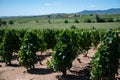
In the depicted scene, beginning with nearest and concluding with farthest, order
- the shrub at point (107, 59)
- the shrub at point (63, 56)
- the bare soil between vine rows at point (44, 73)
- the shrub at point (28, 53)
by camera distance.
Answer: the shrub at point (107, 59) → the shrub at point (63, 56) → the bare soil between vine rows at point (44, 73) → the shrub at point (28, 53)

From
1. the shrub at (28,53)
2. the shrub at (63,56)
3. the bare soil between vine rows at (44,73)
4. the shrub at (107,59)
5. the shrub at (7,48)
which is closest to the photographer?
the shrub at (107,59)

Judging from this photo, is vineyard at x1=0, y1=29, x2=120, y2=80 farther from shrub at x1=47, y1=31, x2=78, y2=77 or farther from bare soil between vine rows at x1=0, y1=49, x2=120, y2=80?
bare soil between vine rows at x1=0, y1=49, x2=120, y2=80

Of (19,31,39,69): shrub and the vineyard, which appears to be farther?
(19,31,39,69): shrub

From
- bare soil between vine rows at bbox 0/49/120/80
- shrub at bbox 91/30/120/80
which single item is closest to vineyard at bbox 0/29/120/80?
shrub at bbox 91/30/120/80

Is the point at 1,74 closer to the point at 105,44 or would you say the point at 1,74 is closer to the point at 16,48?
the point at 16,48

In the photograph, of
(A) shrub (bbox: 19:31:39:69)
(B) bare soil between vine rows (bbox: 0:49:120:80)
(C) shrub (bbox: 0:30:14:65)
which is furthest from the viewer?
(C) shrub (bbox: 0:30:14:65)

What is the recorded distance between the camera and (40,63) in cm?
2623

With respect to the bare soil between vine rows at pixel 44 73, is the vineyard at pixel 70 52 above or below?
above

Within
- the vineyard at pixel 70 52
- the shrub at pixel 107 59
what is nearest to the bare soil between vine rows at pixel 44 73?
the vineyard at pixel 70 52

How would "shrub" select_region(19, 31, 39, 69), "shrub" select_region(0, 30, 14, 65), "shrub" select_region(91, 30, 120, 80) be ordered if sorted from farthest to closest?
"shrub" select_region(0, 30, 14, 65) → "shrub" select_region(19, 31, 39, 69) → "shrub" select_region(91, 30, 120, 80)

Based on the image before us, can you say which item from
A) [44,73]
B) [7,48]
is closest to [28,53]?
[44,73]

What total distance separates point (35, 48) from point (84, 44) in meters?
7.07

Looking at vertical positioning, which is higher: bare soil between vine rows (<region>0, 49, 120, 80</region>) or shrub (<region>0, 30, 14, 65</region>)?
shrub (<region>0, 30, 14, 65</region>)

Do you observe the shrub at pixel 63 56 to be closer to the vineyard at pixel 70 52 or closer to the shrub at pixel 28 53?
the vineyard at pixel 70 52
